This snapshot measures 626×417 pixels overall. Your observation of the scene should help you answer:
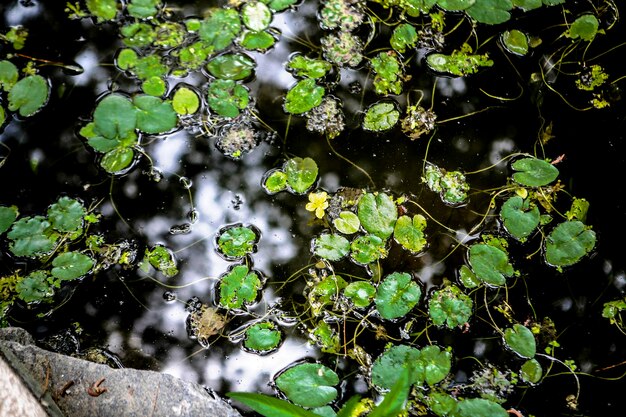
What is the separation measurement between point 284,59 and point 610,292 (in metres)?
2.06

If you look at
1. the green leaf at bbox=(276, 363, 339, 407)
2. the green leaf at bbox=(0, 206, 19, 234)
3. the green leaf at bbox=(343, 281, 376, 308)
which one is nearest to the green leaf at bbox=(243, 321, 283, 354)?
the green leaf at bbox=(276, 363, 339, 407)

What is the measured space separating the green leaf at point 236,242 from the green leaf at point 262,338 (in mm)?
360

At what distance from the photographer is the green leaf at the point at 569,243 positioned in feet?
7.71

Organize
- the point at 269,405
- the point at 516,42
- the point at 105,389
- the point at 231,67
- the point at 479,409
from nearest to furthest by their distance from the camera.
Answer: the point at 269,405, the point at 105,389, the point at 479,409, the point at 231,67, the point at 516,42

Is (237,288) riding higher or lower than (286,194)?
lower

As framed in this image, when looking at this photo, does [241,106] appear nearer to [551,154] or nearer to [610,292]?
[551,154]

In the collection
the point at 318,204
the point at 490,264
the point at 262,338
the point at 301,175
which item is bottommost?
the point at 262,338

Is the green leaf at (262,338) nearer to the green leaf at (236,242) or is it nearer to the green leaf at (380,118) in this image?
the green leaf at (236,242)

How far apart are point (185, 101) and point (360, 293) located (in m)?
1.32

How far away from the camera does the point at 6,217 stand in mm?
2303

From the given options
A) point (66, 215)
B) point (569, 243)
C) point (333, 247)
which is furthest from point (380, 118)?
point (66, 215)

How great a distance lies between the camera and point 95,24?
8.48ft

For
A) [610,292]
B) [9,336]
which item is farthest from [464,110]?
[9,336]

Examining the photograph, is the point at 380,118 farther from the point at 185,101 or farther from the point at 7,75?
the point at 7,75
